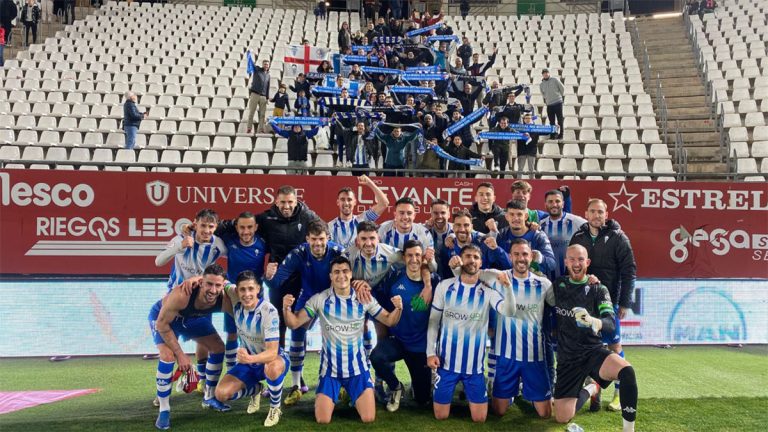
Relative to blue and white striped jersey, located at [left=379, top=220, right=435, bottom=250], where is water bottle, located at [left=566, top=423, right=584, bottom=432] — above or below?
below

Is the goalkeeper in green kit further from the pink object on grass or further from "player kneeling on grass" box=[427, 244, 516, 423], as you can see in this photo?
the pink object on grass

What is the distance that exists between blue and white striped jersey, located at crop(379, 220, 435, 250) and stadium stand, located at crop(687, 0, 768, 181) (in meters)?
7.26

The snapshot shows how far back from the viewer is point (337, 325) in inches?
202

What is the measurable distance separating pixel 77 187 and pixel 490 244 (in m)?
7.56

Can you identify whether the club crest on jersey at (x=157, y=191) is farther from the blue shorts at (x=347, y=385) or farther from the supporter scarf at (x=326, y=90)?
the blue shorts at (x=347, y=385)

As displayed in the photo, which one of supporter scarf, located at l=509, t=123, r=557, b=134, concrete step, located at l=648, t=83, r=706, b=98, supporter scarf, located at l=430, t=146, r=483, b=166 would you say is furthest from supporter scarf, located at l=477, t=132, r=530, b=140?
concrete step, located at l=648, t=83, r=706, b=98

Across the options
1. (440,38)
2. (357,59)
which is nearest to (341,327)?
(357,59)

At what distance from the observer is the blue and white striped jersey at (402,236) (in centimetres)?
571

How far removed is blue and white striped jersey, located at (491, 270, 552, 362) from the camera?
513cm

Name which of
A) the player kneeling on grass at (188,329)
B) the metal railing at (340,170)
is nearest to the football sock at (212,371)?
the player kneeling on grass at (188,329)

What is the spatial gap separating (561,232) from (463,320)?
1801 millimetres

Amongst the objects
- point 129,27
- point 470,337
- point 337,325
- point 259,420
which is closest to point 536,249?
point 470,337

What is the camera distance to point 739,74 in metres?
15.4

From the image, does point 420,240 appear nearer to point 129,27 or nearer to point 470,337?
point 470,337
